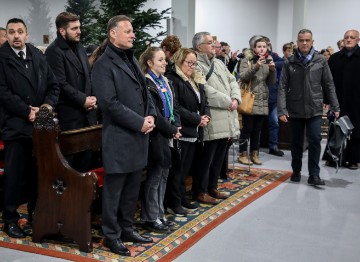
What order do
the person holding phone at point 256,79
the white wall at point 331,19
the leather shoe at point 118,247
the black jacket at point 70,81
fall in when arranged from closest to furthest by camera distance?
the leather shoe at point 118,247, the black jacket at point 70,81, the person holding phone at point 256,79, the white wall at point 331,19

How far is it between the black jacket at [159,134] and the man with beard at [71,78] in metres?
0.58

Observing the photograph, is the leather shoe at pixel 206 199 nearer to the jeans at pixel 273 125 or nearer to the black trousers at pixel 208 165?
the black trousers at pixel 208 165

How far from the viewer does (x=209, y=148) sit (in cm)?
476

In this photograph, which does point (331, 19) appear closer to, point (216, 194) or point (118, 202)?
point (216, 194)

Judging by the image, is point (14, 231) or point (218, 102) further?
point (218, 102)

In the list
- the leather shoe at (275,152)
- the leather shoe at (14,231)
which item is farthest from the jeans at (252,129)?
the leather shoe at (14,231)

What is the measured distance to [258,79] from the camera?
252 inches

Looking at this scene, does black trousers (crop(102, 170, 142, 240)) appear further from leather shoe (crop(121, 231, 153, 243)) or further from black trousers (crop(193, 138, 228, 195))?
black trousers (crop(193, 138, 228, 195))

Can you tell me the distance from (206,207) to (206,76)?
120cm

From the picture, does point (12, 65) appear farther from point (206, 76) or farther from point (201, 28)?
point (201, 28)

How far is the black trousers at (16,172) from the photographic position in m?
3.83

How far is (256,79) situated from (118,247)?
3458mm

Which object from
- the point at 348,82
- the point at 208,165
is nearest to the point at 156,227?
the point at 208,165

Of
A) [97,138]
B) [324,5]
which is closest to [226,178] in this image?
[97,138]
